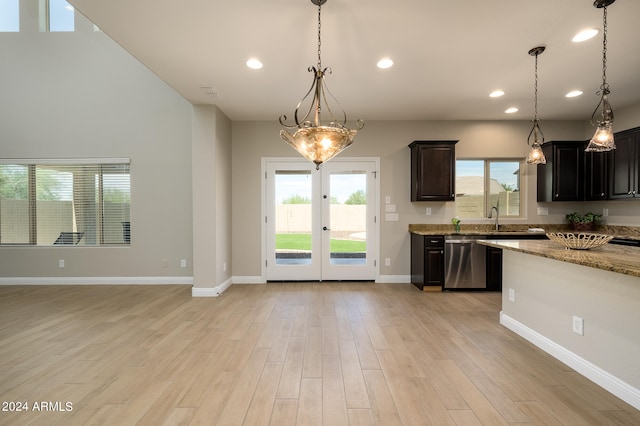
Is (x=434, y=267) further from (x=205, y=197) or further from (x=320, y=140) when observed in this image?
(x=205, y=197)

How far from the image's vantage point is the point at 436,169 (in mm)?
4828

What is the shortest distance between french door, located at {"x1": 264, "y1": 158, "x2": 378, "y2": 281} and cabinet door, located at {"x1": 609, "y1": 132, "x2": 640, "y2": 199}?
359 centimetres

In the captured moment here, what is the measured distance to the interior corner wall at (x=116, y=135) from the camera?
5.03 metres

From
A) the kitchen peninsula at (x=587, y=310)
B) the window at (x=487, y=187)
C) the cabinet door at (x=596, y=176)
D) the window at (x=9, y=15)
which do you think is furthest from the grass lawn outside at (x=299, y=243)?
the window at (x=9, y=15)

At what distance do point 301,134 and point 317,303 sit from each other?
2.66 meters

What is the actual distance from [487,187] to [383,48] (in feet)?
11.8

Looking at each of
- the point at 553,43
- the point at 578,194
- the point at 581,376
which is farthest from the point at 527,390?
the point at 578,194

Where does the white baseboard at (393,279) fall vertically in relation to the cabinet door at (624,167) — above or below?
below

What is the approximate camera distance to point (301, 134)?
2.02 meters

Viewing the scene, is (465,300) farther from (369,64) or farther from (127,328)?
(127,328)

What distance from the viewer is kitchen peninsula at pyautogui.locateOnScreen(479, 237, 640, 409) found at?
6.30ft

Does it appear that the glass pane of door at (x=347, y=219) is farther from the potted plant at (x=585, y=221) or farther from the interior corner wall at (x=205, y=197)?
the potted plant at (x=585, y=221)

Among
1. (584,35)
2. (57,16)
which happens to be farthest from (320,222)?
(57,16)

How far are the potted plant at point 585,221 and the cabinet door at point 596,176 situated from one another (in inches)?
13.8
